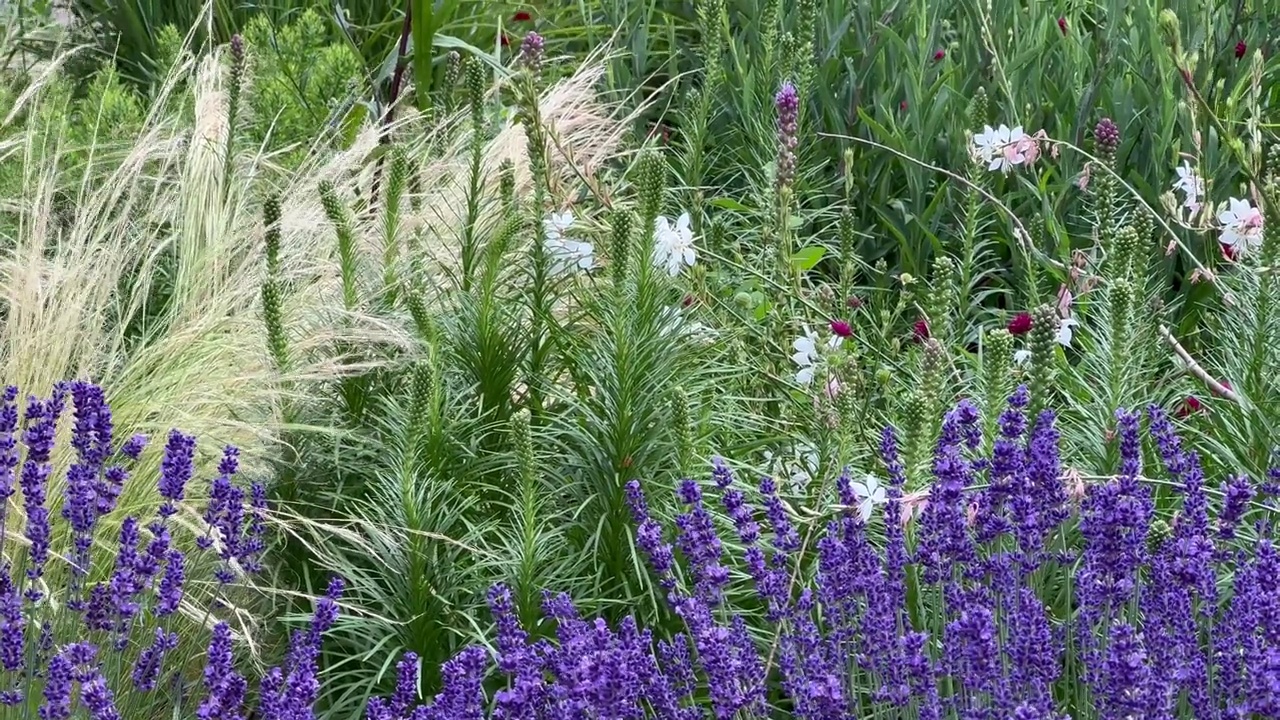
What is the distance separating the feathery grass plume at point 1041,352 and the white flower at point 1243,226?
0.73 meters

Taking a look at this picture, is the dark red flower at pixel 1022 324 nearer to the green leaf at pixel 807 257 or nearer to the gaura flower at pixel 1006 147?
the gaura flower at pixel 1006 147

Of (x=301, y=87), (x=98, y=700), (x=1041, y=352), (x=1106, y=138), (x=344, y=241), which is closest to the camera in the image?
(x=98, y=700)

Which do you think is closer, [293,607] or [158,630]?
[158,630]

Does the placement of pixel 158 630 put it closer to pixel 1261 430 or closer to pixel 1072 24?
pixel 1261 430

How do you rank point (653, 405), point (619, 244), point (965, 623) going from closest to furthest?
1. point (965, 623)
2. point (619, 244)
3. point (653, 405)

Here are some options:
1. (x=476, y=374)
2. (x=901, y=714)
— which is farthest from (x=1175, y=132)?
(x=901, y=714)

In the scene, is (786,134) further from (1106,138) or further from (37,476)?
(37,476)

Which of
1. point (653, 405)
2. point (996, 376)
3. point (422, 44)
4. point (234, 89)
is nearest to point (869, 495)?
point (996, 376)

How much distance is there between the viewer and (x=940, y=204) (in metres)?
5.02

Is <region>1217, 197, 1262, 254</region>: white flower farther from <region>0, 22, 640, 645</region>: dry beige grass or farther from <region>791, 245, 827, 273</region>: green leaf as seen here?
<region>0, 22, 640, 645</region>: dry beige grass

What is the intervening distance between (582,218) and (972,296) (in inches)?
58.3

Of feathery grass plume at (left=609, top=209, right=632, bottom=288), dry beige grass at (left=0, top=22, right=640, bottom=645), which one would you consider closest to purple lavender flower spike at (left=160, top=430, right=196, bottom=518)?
dry beige grass at (left=0, top=22, right=640, bottom=645)

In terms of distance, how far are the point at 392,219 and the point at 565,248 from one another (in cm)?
44

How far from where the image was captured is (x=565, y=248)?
3568mm
